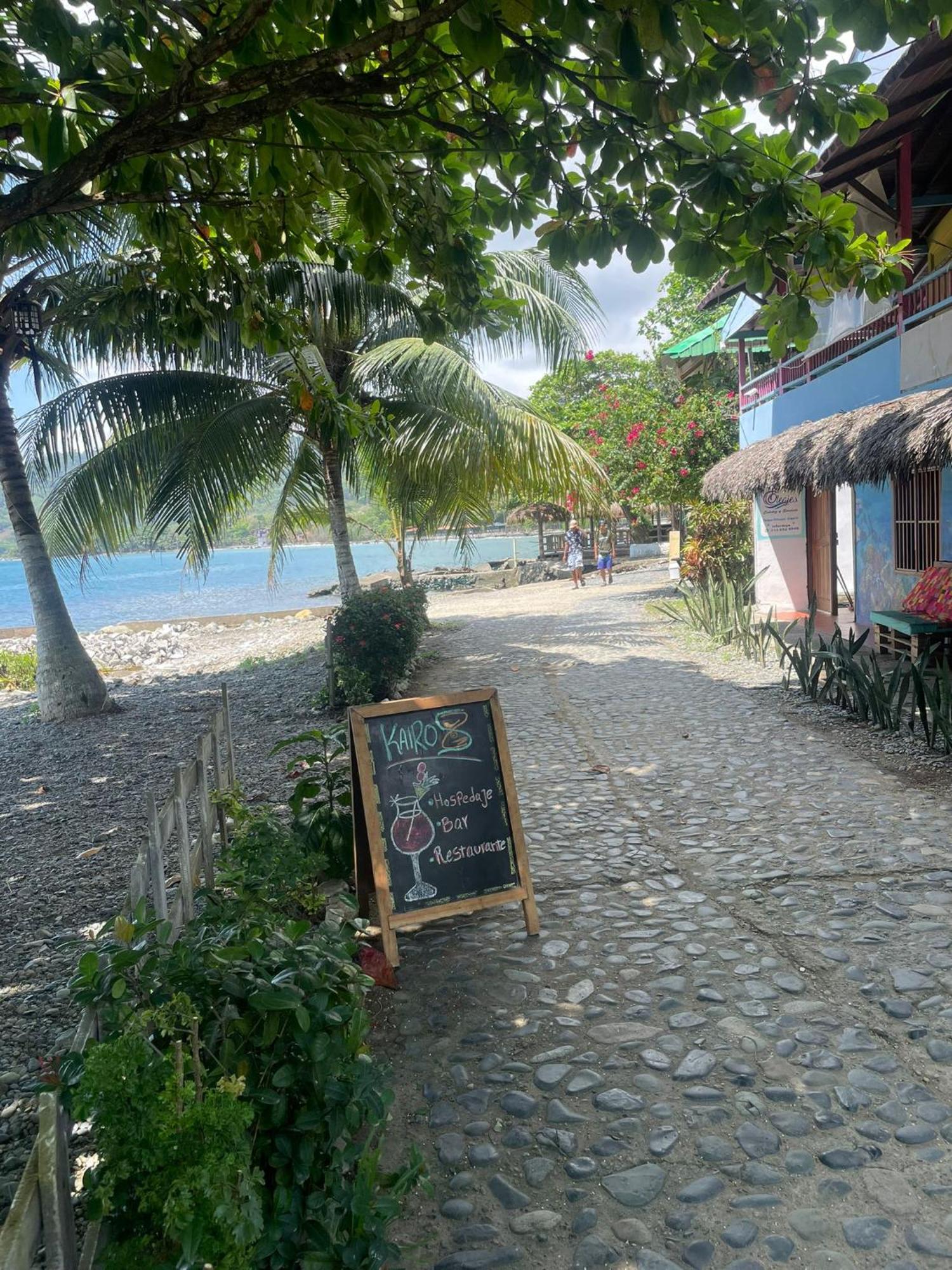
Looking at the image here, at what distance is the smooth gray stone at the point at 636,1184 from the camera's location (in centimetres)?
240

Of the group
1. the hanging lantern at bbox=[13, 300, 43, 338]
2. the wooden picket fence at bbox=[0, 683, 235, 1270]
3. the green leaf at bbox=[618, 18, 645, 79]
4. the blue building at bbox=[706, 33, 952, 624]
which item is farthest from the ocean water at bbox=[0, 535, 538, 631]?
the green leaf at bbox=[618, 18, 645, 79]

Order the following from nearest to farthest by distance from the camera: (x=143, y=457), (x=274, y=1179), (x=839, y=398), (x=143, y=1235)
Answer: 1. (x=143, y=1235)
2. (x=274, y=1179)
3. (x=143, y=457)
4. (x=839, y=398)

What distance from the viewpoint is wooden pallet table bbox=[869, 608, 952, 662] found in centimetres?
815

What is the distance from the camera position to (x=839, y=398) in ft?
38.9

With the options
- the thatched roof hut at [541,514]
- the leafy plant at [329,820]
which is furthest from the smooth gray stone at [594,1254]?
the thatched roof hut at [541,514]

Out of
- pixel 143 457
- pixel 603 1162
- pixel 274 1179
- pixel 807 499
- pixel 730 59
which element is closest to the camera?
pixel 274 1179

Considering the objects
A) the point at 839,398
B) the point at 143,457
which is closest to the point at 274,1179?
the point at 143,457

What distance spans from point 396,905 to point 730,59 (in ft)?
11.0

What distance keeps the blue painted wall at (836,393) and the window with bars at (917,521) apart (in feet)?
3.58

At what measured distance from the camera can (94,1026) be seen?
209 centimetres

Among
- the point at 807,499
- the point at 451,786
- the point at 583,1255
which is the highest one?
the point at 807,499

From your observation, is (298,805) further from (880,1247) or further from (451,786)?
(880,1247)

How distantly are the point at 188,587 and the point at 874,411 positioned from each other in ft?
231

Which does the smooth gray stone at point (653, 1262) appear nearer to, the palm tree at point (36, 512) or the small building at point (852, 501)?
the small building at point (852, 501)
